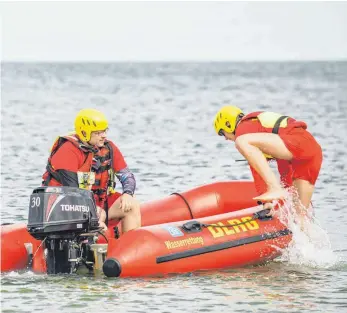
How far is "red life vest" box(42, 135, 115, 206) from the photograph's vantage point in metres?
11.3

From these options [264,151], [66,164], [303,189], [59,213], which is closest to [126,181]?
[66,164]

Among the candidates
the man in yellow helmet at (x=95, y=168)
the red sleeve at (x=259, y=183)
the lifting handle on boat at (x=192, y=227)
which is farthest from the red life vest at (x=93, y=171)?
the red sleeve at (x=259, y=183)

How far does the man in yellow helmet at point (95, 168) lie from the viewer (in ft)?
36.7

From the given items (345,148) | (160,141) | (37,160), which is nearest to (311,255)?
(37,160)

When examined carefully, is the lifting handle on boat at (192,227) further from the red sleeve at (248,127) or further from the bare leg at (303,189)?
the bare leg at (303,189)

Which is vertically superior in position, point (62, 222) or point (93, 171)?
point (93, 171)

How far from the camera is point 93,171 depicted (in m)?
11.4

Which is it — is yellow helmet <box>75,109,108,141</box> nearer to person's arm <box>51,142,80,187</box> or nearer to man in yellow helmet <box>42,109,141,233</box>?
man in yellow helmet <box>42,109,141,233</box>

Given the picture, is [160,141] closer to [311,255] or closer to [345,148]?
[345,148]

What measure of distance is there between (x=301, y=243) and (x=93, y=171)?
7.14ft

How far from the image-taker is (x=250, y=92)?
1980 inches

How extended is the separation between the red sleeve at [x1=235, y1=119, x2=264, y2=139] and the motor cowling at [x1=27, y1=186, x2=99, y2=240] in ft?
5.54

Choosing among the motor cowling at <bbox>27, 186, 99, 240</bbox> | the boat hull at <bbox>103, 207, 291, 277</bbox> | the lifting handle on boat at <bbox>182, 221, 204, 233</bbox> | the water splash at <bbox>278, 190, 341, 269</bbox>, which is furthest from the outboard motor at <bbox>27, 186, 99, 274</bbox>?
the water splash at <bbox>278, 190, 341, 269</bbox>

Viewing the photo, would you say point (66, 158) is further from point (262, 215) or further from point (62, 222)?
point (262, 215)
